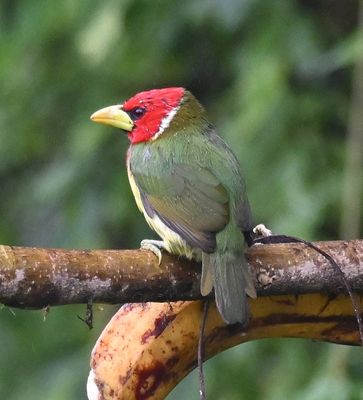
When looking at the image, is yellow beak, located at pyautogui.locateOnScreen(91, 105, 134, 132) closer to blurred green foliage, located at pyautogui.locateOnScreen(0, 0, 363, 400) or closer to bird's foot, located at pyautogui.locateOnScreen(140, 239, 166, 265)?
bird's foot, located at pyautogui.locateOnScreen(140, 239, 166, 265)

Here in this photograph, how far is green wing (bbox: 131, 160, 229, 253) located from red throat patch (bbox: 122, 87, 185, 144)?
177mm

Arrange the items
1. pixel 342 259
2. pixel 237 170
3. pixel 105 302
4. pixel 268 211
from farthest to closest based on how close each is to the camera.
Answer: pixel 268 211, pixel 237 170, pixel 342 259, pixel 105 302

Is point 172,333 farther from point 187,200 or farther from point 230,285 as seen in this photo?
point 187,200

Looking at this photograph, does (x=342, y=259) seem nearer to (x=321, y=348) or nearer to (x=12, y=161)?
(x=321, y=348)

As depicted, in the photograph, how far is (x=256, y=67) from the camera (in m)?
5.23

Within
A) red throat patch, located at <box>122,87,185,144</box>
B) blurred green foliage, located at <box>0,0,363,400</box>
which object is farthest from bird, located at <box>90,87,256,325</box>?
blurred green foliage, located at <box>0,0,363,400</box>

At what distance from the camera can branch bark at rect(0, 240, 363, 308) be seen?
9.05ft

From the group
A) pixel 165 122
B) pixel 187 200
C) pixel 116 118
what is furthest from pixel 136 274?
pixel 116 118

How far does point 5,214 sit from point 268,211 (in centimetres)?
214

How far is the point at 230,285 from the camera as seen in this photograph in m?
3.27

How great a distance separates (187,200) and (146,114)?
18.5 inches

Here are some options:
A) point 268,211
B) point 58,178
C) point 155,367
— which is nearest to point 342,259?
point 155,367

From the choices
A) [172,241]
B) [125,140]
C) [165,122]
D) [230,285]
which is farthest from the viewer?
[125,140]

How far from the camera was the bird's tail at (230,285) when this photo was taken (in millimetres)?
3207
